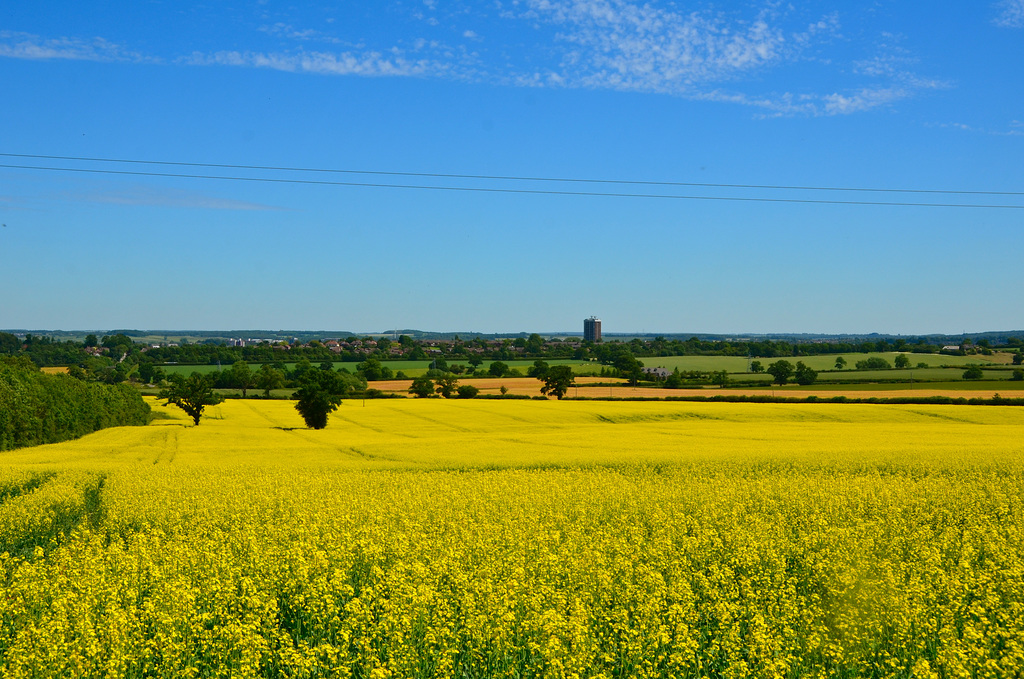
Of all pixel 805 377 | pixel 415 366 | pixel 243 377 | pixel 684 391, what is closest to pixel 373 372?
pixel 243 377

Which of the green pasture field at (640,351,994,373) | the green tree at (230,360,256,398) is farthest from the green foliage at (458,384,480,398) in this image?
the green pasture field at (640,351,994,373)

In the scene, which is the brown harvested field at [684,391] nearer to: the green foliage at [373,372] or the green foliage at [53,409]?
the green foliage at [373,372]

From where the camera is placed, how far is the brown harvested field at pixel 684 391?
6212 centimetres

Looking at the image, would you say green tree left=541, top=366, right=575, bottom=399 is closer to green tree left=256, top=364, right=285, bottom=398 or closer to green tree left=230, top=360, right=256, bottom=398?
green tree left=256, top=364, right=285, bottom=398

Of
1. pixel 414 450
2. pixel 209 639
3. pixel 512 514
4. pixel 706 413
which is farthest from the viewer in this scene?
pixel 706 413

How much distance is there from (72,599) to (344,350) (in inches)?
5493

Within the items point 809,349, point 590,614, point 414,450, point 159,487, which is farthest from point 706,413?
point 809,349

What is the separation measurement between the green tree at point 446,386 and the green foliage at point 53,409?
1258 inches

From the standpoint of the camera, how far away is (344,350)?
145 metres

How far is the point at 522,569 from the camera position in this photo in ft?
30.3

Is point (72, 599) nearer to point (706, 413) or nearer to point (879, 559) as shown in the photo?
point (879, 559)

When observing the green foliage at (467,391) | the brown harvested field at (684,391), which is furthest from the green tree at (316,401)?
the brown harvested field at (684,391)

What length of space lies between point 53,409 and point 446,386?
4192 cm

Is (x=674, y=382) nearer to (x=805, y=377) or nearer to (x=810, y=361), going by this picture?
(x=805, y=377)
